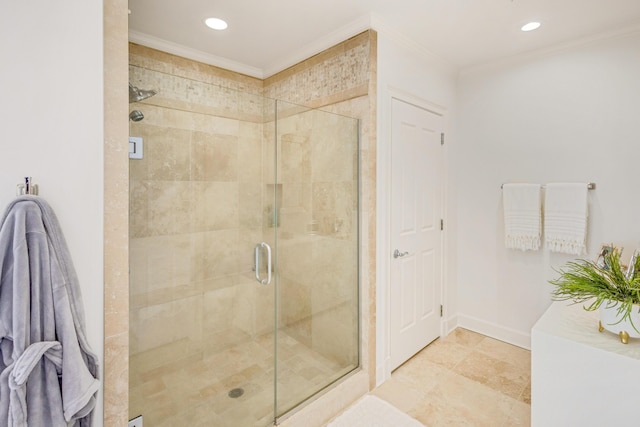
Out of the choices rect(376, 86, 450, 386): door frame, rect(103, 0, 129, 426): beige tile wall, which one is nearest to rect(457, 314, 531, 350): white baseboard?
rect(376, 86, 450, 386): door frame

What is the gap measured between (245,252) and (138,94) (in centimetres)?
129

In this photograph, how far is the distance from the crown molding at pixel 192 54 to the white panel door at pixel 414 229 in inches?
56.9

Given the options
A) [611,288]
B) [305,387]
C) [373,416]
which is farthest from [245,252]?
[611,288]

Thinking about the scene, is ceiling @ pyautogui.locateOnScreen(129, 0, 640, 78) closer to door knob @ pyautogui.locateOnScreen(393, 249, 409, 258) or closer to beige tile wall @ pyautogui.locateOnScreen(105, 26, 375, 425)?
beige tile wall @ pyautogui.locateOnScreen(105, 26, 375, 425)

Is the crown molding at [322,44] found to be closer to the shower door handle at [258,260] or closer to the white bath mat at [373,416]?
the shower door handle at [258,260]

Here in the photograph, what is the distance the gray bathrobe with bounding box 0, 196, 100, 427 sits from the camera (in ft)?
2.97

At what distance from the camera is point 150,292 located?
1.84m

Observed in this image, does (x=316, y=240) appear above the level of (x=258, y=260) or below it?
above

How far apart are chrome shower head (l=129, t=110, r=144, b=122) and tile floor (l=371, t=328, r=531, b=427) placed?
225 cm

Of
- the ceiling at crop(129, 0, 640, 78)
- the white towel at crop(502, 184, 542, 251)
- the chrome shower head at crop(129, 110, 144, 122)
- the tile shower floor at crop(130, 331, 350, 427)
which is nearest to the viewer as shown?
the chrome shower head at crop(129, 110, 144, 122)

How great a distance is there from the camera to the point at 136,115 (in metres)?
1.59

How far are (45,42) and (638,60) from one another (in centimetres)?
336

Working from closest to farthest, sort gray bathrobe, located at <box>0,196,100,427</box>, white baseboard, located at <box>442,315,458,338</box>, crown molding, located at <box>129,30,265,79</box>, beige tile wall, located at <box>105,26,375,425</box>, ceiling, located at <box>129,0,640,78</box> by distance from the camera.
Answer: gray bathrobe, located at <box>0,196,100,427</box> → beige tile wall, located at <box>105,26,375,425</box> → ceiling, located at <box>129,0,640,78</box> → crown molding, located at <box>129,30,265,79</box> → white baseboard, located at <box>442,315,458,338</box>

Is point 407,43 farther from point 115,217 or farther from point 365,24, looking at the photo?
point 115,217
